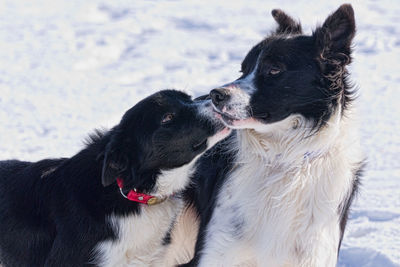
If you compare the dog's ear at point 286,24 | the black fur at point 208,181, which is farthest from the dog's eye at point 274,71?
the black fur at point 208,181

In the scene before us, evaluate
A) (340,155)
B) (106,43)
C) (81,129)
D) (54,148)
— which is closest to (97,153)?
(340,155)

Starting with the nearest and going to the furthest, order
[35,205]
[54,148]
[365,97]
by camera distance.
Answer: [35,205] < [54,148] < [365,97]

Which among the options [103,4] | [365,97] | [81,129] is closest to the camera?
[81,129]

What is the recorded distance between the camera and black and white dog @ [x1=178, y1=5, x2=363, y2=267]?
381cm

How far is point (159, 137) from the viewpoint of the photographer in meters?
4.30

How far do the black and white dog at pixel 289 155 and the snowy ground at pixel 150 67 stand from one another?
53.5 inches

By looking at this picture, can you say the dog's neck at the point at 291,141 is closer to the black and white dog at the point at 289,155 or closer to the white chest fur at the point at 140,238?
the black and white dog at the point at 289,155

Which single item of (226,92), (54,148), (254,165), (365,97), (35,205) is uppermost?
(226,92)

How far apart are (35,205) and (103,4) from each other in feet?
35.9

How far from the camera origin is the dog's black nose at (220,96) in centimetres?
376

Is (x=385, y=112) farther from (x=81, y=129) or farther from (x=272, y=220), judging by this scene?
(x=272, y=220)

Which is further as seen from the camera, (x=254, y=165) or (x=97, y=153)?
(x=97, y=153)

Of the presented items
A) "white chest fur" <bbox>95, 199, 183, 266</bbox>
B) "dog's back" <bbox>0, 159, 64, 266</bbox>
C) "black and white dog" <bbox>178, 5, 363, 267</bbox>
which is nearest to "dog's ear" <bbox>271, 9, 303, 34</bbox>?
"black and white dog" <bbox>178, 5, 363, 267</bbox>

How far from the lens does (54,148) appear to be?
7.71 metres
